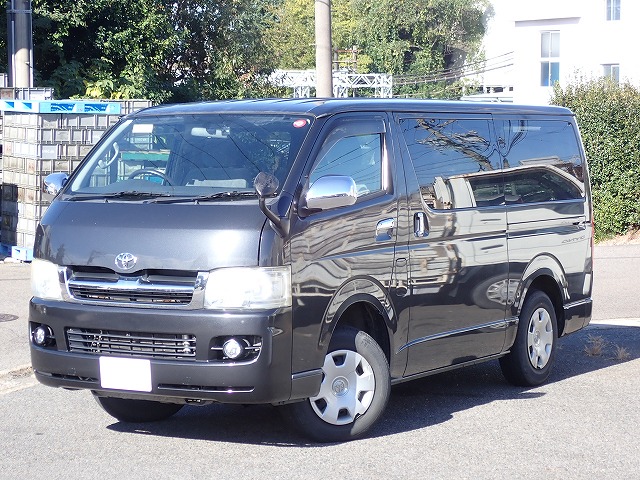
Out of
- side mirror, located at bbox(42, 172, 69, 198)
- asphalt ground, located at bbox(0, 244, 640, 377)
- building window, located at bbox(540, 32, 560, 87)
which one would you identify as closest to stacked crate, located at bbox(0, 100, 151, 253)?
asphalt ground, located at bbox(0, 244, 640, 377)

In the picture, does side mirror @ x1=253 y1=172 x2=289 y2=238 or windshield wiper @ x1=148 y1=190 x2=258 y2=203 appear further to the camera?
windshield wiper @ x1=148 y1=190 x2=258 y2=203

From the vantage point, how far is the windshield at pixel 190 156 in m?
6.61

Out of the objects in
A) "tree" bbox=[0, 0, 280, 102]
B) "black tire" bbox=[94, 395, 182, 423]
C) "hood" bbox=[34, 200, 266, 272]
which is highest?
"tree" bbox=[0, 0, 280, 102]

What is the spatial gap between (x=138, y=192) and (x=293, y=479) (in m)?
1.96

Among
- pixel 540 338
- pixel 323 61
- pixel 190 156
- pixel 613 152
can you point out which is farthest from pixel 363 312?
pixel 613 152

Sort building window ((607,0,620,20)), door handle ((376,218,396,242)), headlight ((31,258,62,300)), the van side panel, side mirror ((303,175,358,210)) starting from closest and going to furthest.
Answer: side mirror ((303,175,358,210)) → headlight ((31,258,62,300)) → door handle ((376,218,396,242)) → the van side panel → building window ((607,0,620,20))

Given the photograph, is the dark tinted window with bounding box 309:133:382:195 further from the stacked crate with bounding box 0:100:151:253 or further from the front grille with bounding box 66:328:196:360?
the stacked crate with bounding box 0:100:151:253

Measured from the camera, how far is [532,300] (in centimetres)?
854

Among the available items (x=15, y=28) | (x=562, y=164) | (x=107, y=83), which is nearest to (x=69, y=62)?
(x=107, y=83)

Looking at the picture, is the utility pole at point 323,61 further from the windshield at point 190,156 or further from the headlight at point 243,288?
the headlight at point 243,288

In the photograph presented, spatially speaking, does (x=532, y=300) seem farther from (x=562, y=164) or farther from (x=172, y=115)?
(x=172, y=115)

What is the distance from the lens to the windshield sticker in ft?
23.9

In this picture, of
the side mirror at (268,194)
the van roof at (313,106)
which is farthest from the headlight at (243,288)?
the van roof at (313,106)

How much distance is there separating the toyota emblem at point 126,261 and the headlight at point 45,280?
0.46 m
